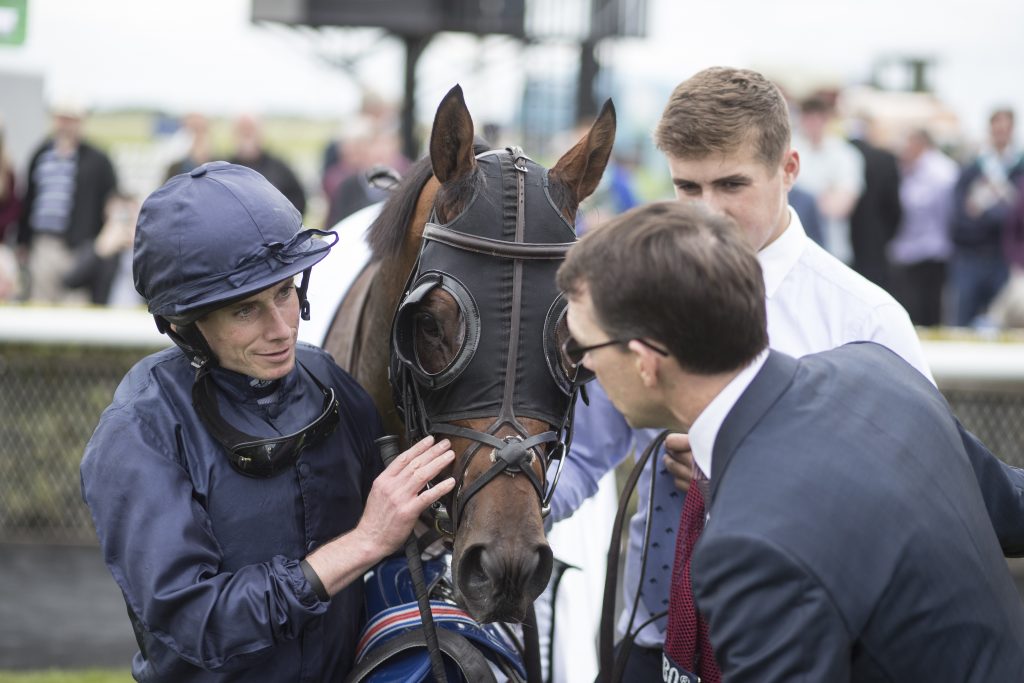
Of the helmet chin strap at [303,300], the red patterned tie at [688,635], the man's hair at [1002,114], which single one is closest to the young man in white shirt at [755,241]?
the red patterned tie at [688,635]

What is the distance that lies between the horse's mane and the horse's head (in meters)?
0.11

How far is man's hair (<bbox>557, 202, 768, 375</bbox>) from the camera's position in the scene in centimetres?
174

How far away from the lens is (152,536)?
2.07 m

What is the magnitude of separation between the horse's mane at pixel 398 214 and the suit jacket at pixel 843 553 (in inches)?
40.3

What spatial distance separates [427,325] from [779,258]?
2.58 feet

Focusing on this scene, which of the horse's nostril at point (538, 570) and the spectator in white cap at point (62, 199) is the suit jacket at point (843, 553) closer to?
the horse's nostril at point (538, 570)

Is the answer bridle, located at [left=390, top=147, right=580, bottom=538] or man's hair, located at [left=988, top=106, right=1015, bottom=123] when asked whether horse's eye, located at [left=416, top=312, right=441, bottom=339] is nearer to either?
bridle, located at [left=390, top=147, right=580, bottom=538]

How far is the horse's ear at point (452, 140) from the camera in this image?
245 centimetres

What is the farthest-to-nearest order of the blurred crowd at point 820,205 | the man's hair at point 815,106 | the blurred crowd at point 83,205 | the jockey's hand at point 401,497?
the blurred crowd at point 83,205 → the blurred crowd at point 820,205 → the man's hair at point 815,106 → the jockey's hand at point 401,497

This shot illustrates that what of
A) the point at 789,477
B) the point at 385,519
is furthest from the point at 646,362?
the point at 385,519

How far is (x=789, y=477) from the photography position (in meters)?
1.71

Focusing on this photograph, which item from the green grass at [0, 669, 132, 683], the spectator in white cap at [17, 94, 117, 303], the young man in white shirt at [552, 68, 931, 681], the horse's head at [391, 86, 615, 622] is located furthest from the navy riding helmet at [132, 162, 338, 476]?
the spectator in white cap at [17, 94, 117, 303]

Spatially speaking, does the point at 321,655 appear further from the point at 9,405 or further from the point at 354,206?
the point at 354,206

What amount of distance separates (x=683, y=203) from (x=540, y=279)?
54 centimetres
